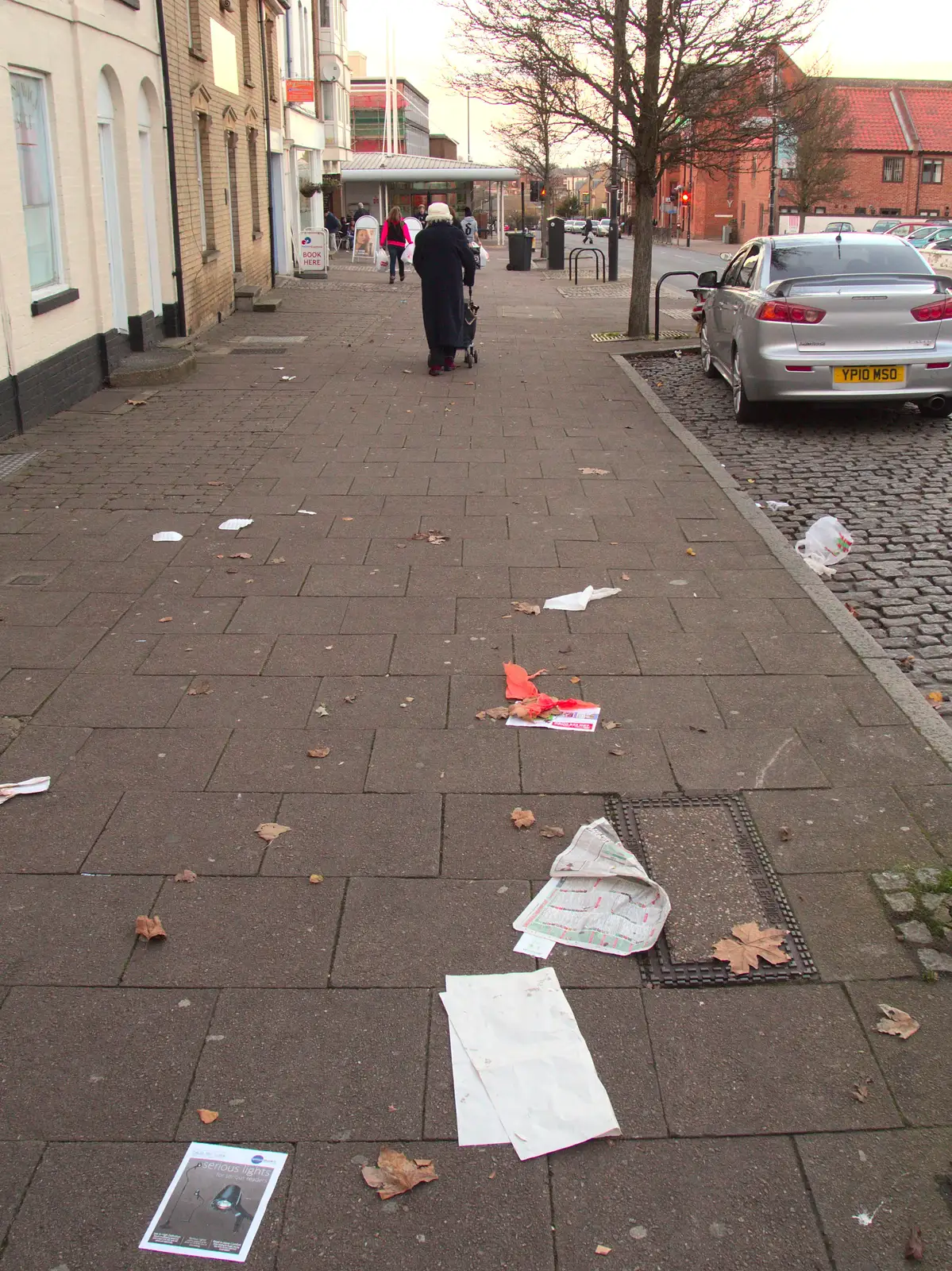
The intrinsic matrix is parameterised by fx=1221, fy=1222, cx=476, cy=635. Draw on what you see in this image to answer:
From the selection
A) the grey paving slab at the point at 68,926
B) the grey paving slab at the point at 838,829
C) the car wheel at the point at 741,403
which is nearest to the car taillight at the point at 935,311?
the car wheel at the point at 741,403

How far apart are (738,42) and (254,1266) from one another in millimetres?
16280

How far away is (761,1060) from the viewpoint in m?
3.02

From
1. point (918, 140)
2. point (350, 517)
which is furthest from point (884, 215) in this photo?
point (350, 517)

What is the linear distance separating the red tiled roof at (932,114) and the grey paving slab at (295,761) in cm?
7921

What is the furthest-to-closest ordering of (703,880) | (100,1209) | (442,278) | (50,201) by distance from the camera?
(442,278), (50,201), (703,880), (100,1209)

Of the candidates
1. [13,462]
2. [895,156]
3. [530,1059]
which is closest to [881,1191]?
[530,1059]

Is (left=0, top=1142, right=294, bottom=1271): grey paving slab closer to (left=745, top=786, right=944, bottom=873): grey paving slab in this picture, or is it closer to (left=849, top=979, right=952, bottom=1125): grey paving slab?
(left=849, top=979, right=952, bottom=1125): grey paving slab

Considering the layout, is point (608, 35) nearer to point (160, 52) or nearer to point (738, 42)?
point (738, 42)

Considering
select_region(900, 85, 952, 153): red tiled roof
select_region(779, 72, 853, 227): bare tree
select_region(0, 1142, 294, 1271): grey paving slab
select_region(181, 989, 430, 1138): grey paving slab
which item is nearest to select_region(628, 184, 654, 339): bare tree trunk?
select_region(181, 989, 430, 1138): grey paving slab

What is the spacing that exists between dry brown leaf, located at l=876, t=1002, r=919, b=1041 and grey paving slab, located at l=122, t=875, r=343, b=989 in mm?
1467

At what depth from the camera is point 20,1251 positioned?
246cm

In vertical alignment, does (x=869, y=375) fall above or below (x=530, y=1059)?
above

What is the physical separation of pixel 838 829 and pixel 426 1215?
2065 millimetres

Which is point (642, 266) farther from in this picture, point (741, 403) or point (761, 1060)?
point (761, 1060)
